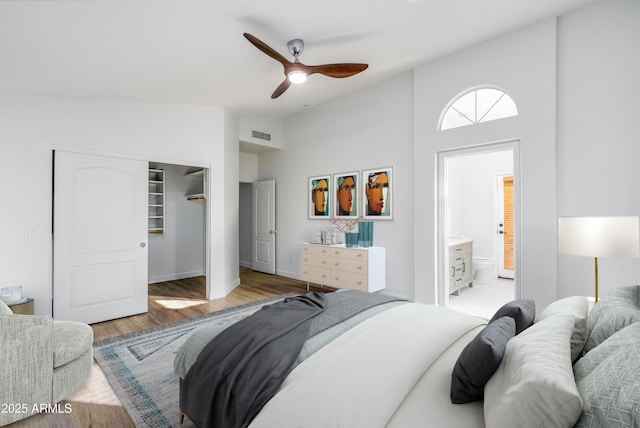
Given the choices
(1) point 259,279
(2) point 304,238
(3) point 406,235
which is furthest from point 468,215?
(1) point 259,279

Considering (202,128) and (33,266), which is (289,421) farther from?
(202,128)

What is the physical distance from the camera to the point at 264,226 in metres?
6.45

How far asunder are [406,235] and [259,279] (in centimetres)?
295

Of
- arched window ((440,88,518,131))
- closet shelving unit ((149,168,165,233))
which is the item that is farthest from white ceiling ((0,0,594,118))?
closet shelving unit ((149,168,165,233))

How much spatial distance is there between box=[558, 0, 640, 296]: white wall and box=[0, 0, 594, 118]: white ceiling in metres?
0.35

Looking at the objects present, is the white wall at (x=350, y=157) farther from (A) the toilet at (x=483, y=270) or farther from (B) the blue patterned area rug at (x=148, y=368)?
(B) the blue patterned area rug at (x=148, y=368)

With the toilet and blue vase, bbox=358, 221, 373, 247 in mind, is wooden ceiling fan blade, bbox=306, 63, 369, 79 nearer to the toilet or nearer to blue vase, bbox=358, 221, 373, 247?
blue vase, bbox=358, 221, 373, 247

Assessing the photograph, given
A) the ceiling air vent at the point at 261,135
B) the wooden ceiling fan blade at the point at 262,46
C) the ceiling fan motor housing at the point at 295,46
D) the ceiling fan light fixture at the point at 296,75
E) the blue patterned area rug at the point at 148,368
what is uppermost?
the ceiling fan motor housing at the point at 295,46

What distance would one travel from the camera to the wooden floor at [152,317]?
196cm

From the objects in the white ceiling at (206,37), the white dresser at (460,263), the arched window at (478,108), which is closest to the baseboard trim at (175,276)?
the white ceiling at (206,37)

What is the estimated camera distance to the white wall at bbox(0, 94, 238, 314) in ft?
10.3

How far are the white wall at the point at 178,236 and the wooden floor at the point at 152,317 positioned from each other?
28 centimetres

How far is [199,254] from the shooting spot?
246 inches

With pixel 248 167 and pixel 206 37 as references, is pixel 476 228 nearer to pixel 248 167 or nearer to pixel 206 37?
pixel 206 37
